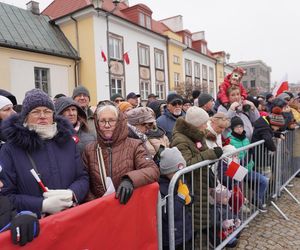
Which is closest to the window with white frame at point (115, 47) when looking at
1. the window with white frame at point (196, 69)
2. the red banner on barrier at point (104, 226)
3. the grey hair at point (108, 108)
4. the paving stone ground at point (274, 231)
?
the window with white frame at point (196, 69)

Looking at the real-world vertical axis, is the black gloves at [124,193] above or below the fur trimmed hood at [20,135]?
below

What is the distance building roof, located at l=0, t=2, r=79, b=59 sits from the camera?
15.5 m

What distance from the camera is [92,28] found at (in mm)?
17812

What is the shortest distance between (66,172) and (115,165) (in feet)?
1.35

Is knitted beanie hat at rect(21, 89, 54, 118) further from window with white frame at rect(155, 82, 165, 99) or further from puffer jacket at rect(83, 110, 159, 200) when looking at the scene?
window with white frame at rect(155, 82, 165, 99)

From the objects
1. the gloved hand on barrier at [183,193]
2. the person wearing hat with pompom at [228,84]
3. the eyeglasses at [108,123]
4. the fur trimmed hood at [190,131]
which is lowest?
the gloved hand on barrier at [183,193]

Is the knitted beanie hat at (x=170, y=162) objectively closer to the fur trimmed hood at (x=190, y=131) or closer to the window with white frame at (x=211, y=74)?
the fur trimmed hood at (x=190, y=131)

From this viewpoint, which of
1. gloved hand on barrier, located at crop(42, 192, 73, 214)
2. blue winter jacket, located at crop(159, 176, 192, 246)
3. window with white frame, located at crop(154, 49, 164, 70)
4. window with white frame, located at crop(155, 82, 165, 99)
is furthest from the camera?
window with white frame, located at crop(155, 82, 165, 99)

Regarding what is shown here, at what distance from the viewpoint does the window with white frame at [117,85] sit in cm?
1945

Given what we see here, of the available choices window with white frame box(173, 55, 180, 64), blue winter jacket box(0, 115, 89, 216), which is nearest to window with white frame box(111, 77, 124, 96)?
window with white frame box(173, 55, 180, 64)

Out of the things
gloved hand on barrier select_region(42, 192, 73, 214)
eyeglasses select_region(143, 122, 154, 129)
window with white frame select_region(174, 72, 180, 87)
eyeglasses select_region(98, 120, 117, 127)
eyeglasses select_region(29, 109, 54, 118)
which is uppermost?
window with white frame select_region(174, 72, 180, 87)

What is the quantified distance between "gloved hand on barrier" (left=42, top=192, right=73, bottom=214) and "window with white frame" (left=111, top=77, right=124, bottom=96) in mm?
17571

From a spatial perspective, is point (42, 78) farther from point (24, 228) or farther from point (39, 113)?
point (24, 228)

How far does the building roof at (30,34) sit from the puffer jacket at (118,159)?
14579 mm
